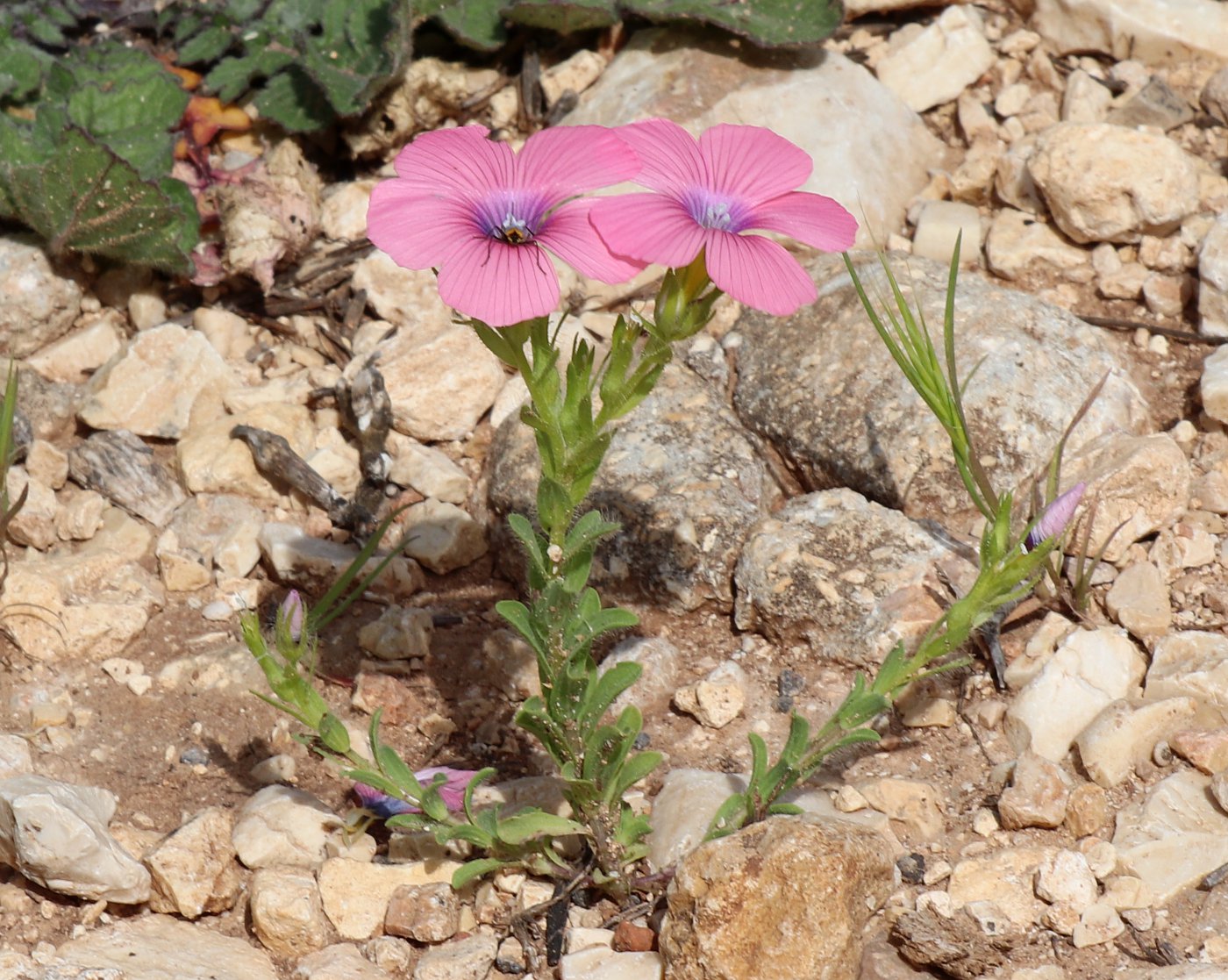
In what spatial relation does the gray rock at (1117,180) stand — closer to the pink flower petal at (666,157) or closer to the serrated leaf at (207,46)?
the pink flower petal at (666,157)

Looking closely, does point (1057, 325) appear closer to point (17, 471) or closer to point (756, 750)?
point (756, 750)

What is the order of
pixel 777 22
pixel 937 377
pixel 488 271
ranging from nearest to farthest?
pixel 488 271 → pixel 937 377 → pixel 777 22

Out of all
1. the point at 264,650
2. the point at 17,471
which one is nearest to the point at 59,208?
the point at 17,471

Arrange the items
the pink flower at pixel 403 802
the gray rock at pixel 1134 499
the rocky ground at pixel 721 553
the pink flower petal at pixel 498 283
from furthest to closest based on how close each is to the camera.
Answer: the gray rock at pixel 1134 499
the pink flower at pixel 403 802
the rocky ground at pixel 721 553
the pink flower petal at pixel 498 283

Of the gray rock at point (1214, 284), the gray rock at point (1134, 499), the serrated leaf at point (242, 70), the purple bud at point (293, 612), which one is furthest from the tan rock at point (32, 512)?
the gray rock at point (1214, 284)

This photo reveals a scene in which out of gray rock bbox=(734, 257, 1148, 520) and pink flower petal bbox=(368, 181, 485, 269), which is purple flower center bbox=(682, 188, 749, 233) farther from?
gray rock bbox=(734, 257, 1148, 520)

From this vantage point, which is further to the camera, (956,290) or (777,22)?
(777,22)

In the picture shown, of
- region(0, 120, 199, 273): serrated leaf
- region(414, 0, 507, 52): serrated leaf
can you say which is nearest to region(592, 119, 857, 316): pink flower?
region(0, 120, 199, 273): serrated leaf
